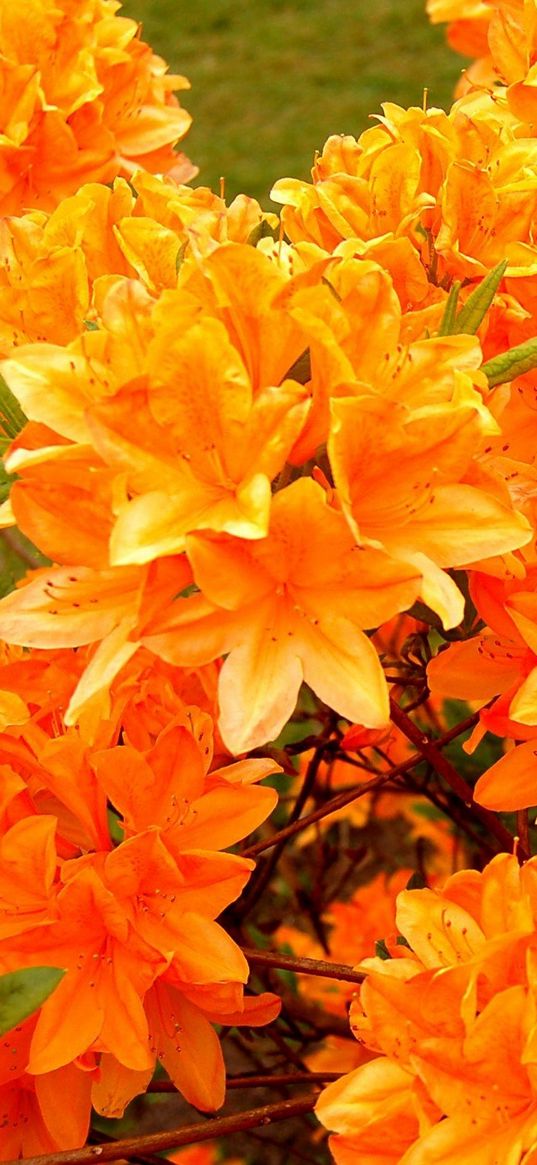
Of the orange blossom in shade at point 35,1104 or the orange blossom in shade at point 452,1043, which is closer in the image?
the orange blossom in shade at point 452,1043

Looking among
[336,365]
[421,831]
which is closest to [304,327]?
[336,365]

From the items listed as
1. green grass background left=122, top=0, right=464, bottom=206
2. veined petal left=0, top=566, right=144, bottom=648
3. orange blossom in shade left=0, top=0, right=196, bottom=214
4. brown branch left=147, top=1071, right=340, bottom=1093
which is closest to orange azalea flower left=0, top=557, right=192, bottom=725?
veined petal left=0, top=566, right=144, bottom=648

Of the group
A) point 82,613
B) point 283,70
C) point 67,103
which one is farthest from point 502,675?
point 283,70

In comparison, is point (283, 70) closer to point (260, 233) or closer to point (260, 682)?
point (260, 233)

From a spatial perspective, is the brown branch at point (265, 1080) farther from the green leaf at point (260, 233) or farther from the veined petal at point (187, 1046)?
the green leaf at point (260, 233)

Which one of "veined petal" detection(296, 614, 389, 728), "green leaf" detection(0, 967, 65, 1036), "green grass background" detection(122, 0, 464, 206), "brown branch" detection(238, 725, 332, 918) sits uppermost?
"veined petal" detection(296, 614, 389, 728)

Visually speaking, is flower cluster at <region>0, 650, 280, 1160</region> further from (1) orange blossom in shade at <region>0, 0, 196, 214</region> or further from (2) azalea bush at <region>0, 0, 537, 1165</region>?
(1) orange blossom in shade at <region>0, 0, 196, 214</region>

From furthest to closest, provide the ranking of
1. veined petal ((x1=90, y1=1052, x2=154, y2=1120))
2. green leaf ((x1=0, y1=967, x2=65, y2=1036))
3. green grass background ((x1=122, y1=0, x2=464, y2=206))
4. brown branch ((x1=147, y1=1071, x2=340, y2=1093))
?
green grass background ((x1=122, y1=0, x2=464, y2=206)), brown branch ((x1=147, y1=1071, x2=340, y2=1093)), veined petal ((x1=90, y1=1052, x2=154, y2=1120)), green leaf ((x1=0, y1=967, x2=65, y2=1036))

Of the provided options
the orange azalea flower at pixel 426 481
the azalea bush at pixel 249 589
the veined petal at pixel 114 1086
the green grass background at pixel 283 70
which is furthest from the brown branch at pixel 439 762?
the green grass background at pixel 283 70
